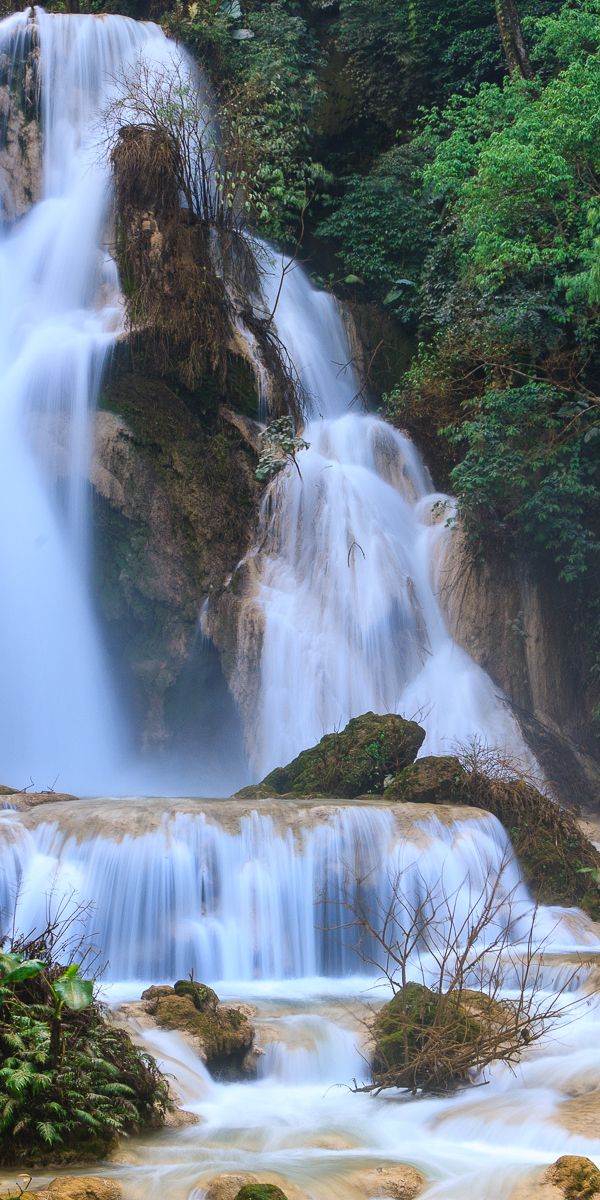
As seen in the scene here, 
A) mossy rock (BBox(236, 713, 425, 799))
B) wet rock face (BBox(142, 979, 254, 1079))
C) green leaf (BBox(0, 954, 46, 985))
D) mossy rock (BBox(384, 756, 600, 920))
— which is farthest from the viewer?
mossy rock (BBox(236, 713, 425, 799))

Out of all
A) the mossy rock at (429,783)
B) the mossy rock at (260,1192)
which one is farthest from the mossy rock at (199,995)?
the mossy rock at (429,783)

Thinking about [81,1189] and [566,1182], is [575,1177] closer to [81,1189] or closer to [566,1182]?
[566,1182]

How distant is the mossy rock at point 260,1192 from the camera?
14.8ft

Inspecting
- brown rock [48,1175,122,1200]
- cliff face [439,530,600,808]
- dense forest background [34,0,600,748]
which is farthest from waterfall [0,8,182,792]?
brown rock [48,1175,122,1200]

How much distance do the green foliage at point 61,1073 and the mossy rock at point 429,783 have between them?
5.26 m

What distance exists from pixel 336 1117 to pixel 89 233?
15502 mm

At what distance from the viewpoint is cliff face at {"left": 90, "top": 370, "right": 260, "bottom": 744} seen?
51.6ft

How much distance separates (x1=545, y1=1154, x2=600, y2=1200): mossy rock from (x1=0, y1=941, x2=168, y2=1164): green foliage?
2.11m

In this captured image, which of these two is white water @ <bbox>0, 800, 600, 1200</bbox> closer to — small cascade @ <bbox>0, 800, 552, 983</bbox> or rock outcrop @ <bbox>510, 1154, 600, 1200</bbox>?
small cascade @ <bbox>0, 800, 552, 983</bbox>

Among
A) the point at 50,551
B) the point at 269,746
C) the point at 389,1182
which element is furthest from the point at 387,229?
the point at 389,1182

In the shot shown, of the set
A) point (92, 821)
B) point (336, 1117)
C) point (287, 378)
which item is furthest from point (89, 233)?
point (336, 1117)

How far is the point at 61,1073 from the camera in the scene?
5.29m

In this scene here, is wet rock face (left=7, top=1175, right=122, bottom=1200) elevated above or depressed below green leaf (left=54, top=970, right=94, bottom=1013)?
below

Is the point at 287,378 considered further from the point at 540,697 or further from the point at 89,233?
the point at 540,697
